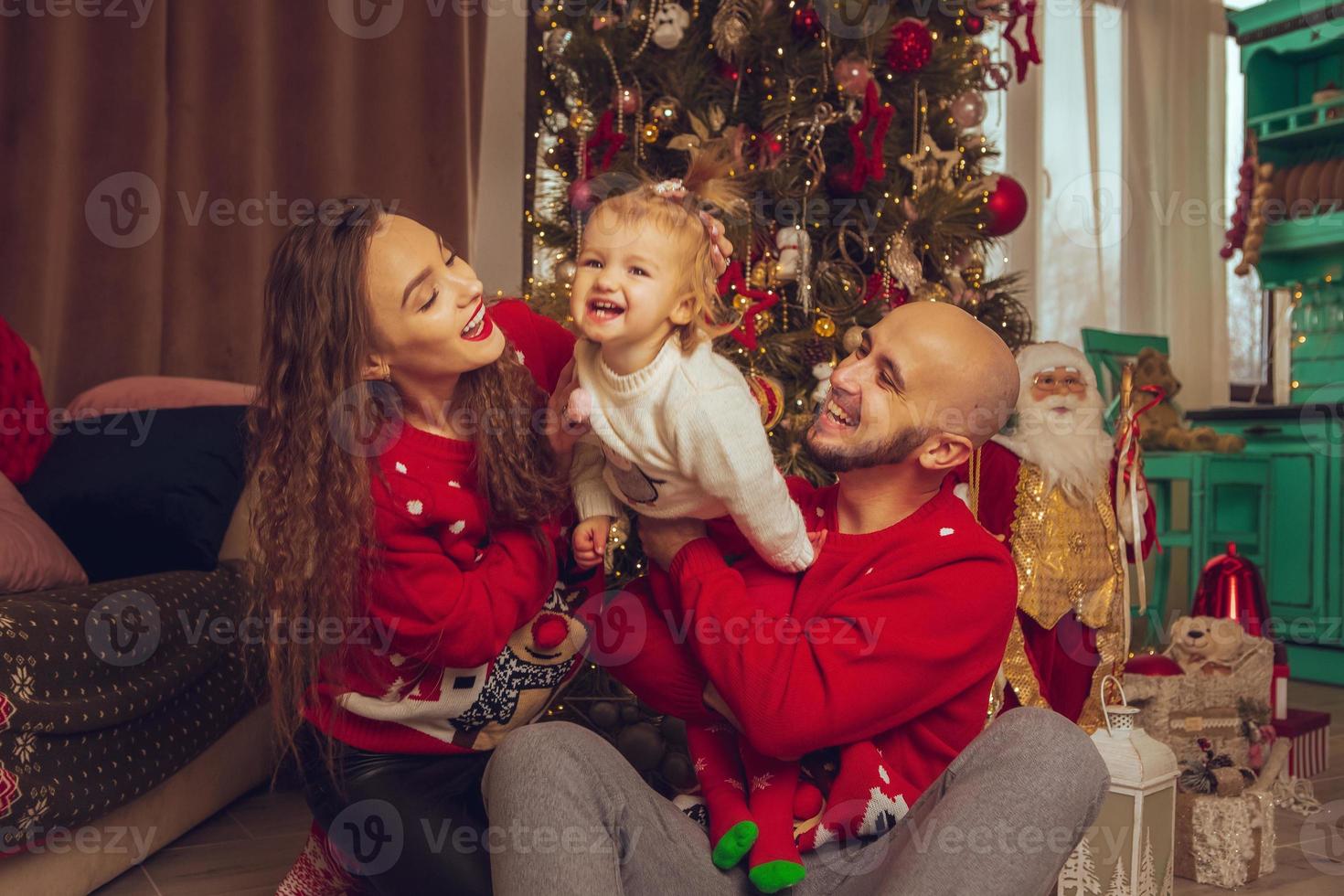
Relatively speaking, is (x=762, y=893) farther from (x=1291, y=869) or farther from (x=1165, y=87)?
(x=1165, y=87)

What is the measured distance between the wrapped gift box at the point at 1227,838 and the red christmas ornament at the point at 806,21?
5.43 feet

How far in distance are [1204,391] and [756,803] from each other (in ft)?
13.6

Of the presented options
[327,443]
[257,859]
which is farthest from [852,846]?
[257,859]

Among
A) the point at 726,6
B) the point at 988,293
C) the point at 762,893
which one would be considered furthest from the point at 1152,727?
the point at 726,6

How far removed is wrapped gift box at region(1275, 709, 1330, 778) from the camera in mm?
2490

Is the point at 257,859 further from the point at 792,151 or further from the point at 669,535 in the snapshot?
the point at 792,151

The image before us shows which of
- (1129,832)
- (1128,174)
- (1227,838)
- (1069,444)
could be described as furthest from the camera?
(1128,174)

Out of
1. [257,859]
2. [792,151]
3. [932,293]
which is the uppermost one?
[792,151]

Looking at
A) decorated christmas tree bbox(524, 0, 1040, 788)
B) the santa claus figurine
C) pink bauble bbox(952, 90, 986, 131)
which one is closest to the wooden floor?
the santa claus figurine

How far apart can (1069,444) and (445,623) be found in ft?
4.36

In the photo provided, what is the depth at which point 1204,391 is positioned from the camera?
Answer: 4.67 metres

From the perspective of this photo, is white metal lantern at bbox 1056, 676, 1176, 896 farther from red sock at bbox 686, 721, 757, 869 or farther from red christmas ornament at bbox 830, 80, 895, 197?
red christmas ornament at bbox 830, 80, 895, 197

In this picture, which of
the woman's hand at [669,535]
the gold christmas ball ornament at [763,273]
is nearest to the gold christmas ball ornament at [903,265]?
the gold christmas ball ornament at [763,273]

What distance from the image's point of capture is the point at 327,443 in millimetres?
1192
